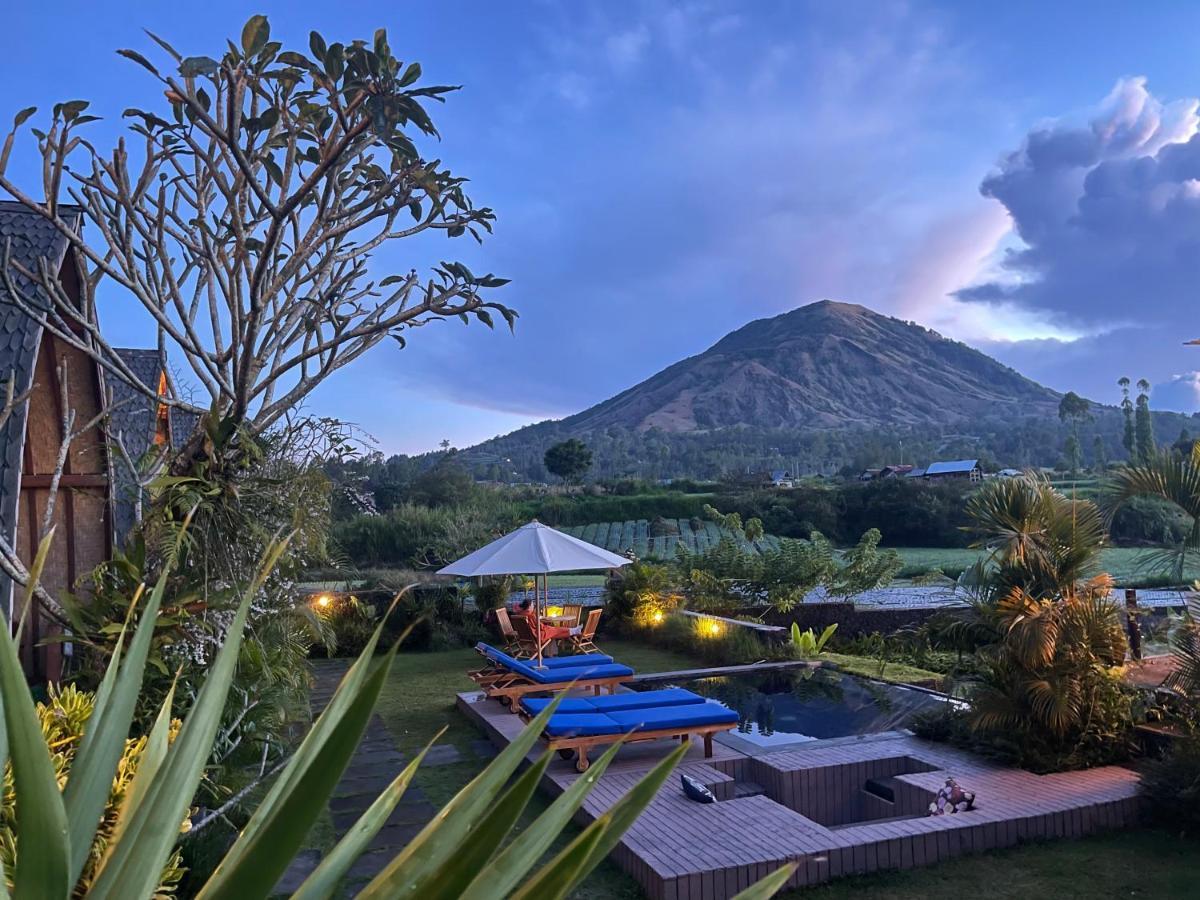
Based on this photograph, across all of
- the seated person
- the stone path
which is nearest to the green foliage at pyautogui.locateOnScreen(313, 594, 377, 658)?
the seated person

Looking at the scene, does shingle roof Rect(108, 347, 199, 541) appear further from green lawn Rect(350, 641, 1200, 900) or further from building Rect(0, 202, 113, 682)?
green lawn Rect(350, 641, 1200, 900)

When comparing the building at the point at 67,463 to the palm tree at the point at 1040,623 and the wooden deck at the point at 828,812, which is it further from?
the palm tree at the point at 1040,623

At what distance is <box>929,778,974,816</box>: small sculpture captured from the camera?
5.31 meters

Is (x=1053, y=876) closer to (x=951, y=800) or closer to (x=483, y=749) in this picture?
(x=951, y=800)

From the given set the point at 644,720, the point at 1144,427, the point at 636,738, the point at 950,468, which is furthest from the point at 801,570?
the point at 1144,427

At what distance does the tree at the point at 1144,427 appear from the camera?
613 cm

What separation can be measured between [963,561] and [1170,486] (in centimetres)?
2239

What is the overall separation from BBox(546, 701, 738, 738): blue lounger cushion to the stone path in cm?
106

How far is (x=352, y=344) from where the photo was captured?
201 inches

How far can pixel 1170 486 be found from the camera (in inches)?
231

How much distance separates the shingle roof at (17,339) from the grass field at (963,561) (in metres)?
17.7

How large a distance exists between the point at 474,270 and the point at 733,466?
92435 millimetres

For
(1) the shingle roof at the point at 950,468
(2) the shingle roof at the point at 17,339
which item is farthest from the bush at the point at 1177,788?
(1) the shingle roof at the point at 950,468

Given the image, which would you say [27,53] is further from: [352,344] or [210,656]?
[210,656]
